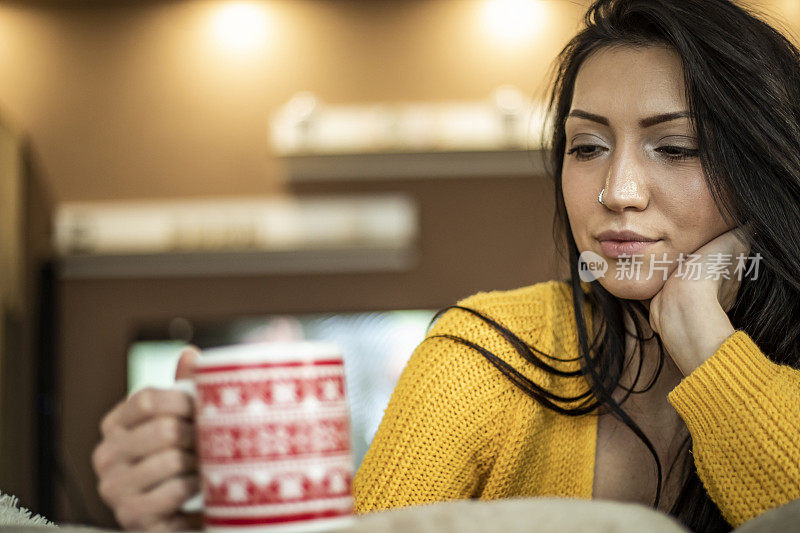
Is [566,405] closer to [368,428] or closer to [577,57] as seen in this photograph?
[577,57]

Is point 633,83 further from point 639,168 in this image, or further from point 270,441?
point 270,441

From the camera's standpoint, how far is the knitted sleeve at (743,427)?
791 mm

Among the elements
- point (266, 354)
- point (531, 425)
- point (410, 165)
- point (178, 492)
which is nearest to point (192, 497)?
point (178, 492)

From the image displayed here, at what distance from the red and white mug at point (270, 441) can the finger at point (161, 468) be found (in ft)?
0.15

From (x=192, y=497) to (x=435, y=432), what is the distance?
0.52 m

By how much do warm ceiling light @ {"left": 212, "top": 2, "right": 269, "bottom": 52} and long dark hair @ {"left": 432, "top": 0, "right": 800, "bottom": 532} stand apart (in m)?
2.39

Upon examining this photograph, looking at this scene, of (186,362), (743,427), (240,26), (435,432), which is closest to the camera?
(186,362)

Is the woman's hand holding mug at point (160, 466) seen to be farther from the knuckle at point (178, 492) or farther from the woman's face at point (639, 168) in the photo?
the woman's face at point (639, 168)

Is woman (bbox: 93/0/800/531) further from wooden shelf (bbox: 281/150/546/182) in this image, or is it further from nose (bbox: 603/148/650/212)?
wooden shelf (bbox: 281/150/546/182)

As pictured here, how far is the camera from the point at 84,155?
327cm

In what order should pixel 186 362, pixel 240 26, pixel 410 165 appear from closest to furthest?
pixel 186 362, pixel 410 165, pixel 240 26

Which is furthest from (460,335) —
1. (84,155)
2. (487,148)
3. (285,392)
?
(84,155)

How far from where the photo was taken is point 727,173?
3.29 ft

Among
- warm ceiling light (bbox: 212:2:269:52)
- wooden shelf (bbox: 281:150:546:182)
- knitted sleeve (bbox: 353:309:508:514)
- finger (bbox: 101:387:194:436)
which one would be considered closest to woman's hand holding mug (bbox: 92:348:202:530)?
finger (bbox: 101:387:194:436)
